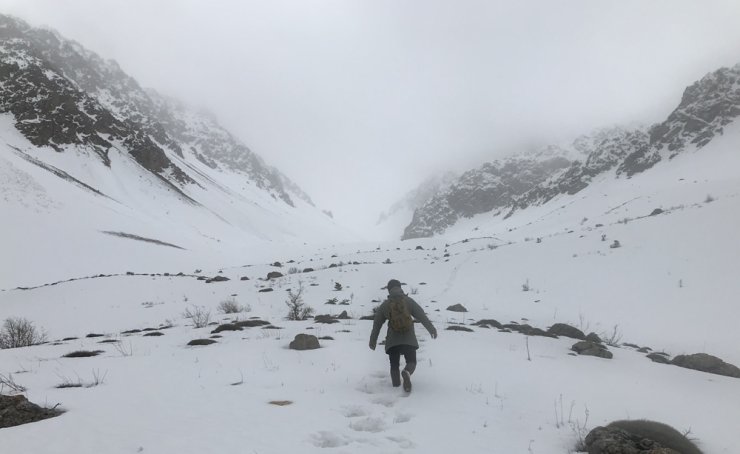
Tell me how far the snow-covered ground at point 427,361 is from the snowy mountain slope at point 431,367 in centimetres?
4

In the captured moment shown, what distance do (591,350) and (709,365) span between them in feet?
5.77

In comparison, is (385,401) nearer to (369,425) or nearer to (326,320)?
(369,425)

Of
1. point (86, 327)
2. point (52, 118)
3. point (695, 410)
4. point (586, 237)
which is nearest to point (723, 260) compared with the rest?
point (586, 237)

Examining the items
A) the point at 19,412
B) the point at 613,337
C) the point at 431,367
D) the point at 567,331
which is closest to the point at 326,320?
the point at 431,367

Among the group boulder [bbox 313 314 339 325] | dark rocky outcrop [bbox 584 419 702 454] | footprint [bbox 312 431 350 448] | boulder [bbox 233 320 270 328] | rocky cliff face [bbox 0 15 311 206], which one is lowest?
footprint [bbox 312 431 350 448]

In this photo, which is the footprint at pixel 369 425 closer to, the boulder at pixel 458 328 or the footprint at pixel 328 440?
the footprint at pixel 328 440

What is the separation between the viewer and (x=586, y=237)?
1950 centimetres

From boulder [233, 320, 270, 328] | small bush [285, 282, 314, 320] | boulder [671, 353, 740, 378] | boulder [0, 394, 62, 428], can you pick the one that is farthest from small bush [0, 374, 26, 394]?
boulder [671, 353, 740, 378]

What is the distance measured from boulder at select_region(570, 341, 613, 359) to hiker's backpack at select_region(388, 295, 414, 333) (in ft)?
12.9

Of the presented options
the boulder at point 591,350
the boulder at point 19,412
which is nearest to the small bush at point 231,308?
the boulder at point 19,412

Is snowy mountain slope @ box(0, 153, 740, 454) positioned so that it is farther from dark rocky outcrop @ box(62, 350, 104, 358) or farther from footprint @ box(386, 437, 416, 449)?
dark rocky outcrop @ box(62, 350, 104, 358)

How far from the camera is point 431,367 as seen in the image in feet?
25.5

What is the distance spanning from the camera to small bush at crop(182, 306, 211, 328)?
12.3 m

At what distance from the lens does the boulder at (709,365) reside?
714 centimetres
